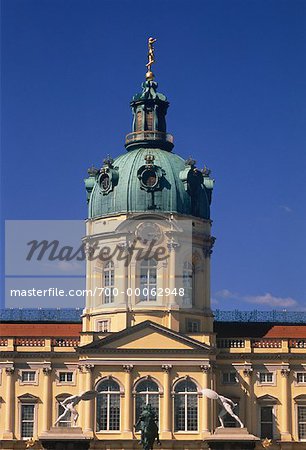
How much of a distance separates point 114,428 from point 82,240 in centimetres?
1490

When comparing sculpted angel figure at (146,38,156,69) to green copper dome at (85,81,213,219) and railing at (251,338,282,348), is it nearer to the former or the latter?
green copper dome at (85,81,213,219)

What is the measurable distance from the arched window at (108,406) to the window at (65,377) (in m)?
3.52

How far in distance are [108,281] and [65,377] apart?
768cm

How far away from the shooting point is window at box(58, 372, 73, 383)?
92688 mm

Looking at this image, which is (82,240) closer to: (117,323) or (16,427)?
(117,323)

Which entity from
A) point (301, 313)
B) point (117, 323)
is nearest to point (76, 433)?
point (117, 323)

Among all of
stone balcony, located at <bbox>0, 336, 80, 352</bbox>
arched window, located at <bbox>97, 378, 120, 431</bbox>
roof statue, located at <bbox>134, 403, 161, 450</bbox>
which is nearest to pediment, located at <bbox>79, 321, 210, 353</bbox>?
arched window, located at <bbox>97, 378, 120, 431</bbox>

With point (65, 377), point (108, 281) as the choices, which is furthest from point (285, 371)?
point (65, 377)

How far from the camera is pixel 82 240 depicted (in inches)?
3802

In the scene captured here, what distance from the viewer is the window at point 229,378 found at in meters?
92.7

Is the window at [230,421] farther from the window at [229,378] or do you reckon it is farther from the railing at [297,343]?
the railing at [297,343]

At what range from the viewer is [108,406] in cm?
8956

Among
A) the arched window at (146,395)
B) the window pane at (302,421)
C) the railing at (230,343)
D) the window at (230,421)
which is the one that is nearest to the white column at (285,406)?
the window pane at (302,421)

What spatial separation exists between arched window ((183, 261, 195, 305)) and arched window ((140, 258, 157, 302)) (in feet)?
7.34
